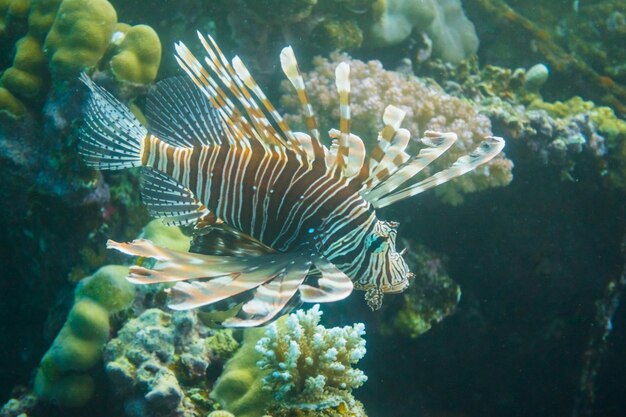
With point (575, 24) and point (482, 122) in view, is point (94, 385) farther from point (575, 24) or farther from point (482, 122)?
point (575, 24)

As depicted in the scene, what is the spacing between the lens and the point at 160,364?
318cm

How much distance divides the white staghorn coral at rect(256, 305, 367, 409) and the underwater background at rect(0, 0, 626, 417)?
0.02 meters

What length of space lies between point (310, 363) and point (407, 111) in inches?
113

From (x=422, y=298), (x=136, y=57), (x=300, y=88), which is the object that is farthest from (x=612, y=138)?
(x=136, y=57)

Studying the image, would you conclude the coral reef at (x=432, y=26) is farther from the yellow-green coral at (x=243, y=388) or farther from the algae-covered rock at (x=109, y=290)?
the yellow-green coral at (x=243, y=388)

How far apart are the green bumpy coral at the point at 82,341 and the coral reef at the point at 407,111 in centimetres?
231

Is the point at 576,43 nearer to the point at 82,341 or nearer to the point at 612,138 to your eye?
the point at 612,138

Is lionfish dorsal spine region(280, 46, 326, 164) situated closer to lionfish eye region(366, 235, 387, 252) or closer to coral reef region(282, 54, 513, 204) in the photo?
lionfish eye region(366, 235, 387, 252)

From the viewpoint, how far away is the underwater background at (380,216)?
3350mm

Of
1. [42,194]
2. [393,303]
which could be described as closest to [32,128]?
[42,194]

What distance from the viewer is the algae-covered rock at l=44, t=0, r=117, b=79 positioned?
4211 millimetres

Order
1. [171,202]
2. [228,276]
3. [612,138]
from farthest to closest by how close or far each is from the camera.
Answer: [612,138], [171,202], [228,276]

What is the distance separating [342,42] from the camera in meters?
5.53

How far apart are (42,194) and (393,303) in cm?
364
